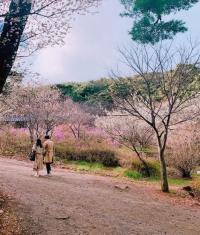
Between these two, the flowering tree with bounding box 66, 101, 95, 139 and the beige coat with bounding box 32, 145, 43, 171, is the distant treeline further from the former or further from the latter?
the beige coat with bounding box 32, 145, 43, 171

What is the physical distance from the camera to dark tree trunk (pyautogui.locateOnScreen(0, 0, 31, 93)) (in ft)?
26.8

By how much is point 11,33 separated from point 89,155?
2235 cm

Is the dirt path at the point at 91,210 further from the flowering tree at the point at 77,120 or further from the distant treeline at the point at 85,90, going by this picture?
the distant treeline at the point at 85,90

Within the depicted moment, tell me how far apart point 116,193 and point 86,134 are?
84.1ft

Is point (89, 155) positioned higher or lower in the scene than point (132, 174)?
higher

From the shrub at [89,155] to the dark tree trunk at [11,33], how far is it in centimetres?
2147

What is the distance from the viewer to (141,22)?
452 inches

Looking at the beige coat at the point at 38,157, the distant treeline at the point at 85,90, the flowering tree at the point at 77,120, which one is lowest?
the beige coat at the point at 38,157

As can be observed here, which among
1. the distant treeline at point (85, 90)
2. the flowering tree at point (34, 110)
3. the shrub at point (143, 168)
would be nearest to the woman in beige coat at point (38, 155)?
the shrub at point (143, 168)

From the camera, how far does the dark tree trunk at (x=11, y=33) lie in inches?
321

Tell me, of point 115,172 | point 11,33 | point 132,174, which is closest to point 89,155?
point 115,172

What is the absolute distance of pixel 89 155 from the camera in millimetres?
30141

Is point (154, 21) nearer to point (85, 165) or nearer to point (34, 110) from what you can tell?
point (85, 165)

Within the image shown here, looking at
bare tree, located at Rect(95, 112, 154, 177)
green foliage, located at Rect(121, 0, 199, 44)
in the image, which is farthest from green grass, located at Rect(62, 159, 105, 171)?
green foliage, located at Rect(121, 0, 199, 44)
